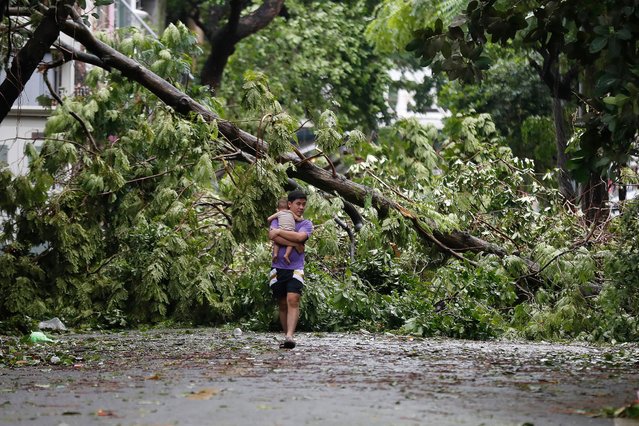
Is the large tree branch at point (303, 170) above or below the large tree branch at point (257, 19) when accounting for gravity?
below

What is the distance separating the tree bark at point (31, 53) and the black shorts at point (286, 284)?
3225 mm

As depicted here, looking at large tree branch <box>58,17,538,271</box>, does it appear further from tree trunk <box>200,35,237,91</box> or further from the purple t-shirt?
tree trunk <box>200,35,237,91</box>

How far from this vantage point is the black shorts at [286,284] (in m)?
12.5

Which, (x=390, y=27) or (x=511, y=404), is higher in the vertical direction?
(x=390, y=27)

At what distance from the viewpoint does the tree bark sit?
1254 centimetres

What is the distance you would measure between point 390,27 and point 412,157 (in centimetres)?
369

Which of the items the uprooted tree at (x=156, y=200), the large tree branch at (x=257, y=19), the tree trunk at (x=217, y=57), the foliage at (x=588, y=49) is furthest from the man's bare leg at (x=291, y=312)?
the large tree branch at (x=257, y=19)

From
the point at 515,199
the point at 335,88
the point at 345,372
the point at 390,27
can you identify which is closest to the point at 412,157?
the point at 515,199

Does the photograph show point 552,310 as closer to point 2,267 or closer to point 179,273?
point 179,273

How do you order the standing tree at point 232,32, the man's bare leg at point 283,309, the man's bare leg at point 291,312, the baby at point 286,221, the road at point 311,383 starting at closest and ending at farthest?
the road at point 311,383 < the man's bare leg at point 291,312 < the baby at point 286,221 < the man's bare leg at point 283,309 < the standing tree at point 232,32

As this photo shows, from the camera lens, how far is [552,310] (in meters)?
16.1

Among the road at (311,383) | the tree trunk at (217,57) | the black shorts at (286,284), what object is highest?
Answer: the tree trunk at (217,57)

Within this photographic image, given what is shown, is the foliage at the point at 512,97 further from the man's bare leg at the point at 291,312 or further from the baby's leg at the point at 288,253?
the man's bare leg at the point at 291,312

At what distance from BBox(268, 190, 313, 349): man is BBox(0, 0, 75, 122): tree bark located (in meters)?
2.94
